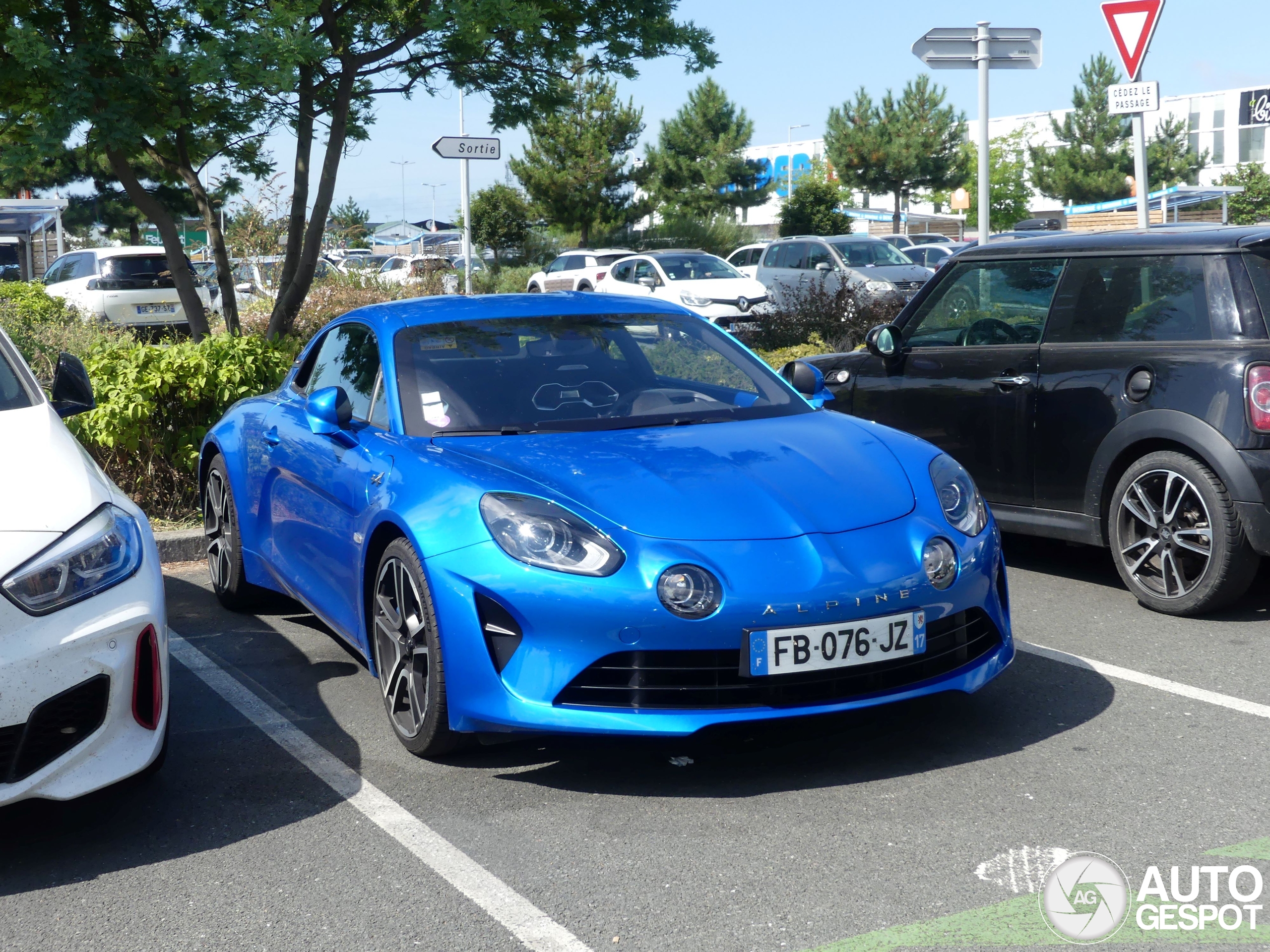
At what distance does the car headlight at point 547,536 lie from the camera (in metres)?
3.76

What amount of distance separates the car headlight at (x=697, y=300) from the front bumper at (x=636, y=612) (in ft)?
60.3

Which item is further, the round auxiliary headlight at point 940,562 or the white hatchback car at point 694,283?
the white hatchback car at point 694,283

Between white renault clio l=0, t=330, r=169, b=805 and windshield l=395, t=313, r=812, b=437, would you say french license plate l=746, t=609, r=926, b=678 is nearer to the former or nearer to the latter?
windshield l=395, t=313, r=812, b=437

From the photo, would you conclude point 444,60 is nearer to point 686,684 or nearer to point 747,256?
point 686,684

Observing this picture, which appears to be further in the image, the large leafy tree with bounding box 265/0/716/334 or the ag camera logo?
the large leafy tree with bounding box 265/0/716/334

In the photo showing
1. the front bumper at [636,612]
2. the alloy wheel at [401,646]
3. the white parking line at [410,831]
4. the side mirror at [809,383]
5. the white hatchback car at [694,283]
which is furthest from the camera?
the white hatchback car at [694,283]

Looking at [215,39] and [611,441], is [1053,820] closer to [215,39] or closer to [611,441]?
[611,441]

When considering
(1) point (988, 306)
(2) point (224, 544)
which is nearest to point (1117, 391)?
(1) point (988, 306)

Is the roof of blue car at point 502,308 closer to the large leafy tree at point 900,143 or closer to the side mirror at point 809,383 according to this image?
the side mirror at point 809,383

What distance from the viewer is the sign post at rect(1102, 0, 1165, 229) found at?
929 cm

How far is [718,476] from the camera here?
13.5 feet

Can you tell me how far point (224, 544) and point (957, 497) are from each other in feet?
11.2

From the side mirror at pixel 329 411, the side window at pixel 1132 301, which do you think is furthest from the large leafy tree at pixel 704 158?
the side mirror at pixel 329 411

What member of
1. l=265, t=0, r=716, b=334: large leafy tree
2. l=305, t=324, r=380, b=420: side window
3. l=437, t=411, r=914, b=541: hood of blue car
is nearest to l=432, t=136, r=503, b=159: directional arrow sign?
l=265, t=0, r=716, b=334: large leafy tree
